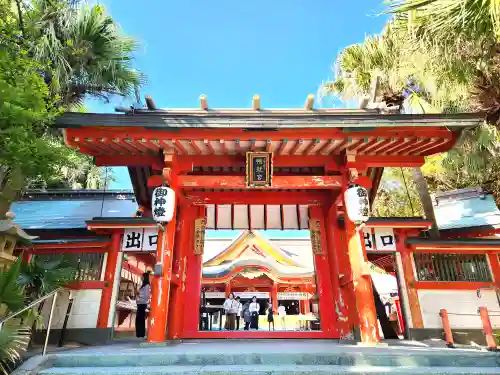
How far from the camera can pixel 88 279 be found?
823cm

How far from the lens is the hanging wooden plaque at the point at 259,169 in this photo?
7.02 m

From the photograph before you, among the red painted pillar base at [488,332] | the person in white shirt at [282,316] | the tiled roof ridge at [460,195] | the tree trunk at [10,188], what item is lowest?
the red painted pillar base at [488,332]

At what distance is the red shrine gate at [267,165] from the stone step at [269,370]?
76.4 inches

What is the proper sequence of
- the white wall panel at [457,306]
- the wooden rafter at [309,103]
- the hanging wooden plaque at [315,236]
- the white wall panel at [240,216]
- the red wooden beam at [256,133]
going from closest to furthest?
the red wooden beam at [256,133] < the wooden rafter at [309,103] < the white wall panel at [457,306] < the hanging wooden plaque at [315,236] < the white wall panel at [240,216]

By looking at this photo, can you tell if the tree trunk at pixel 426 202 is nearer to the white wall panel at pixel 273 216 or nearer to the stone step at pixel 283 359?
the white wall panel at pixel 273 216

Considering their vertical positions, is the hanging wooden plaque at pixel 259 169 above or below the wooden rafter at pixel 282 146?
below

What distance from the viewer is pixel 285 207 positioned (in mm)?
10062

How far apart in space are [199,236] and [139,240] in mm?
1502

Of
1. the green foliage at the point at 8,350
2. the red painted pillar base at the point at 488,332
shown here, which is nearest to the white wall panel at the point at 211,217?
the green foliage at the point at 8,350

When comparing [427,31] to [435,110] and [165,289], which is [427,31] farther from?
[165,289]

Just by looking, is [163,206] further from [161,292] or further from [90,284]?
[90,284]

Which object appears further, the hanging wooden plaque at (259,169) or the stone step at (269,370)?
the hanging wooden plaque at (259,169)

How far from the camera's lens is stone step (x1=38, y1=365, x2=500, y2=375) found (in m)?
3.86

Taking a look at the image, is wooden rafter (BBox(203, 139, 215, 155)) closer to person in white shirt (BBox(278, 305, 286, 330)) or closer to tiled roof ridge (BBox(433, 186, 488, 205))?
tiled roof ridge (BBox(433, 186, 488, 205))
